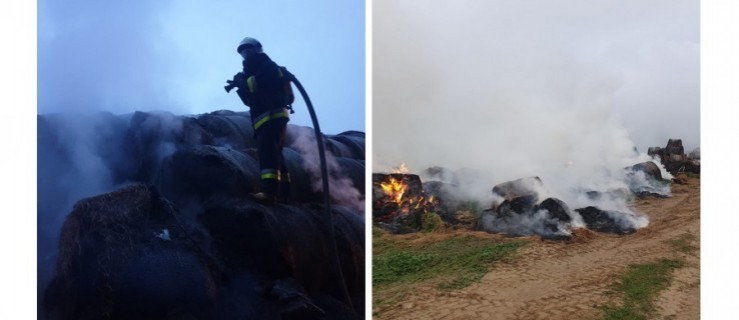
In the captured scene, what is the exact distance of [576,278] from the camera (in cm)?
335

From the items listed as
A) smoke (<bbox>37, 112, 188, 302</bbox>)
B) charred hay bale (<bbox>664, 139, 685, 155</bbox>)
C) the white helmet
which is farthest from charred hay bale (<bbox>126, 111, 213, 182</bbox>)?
charred hay bale (<bbox>664, 139, 685, 155</bbox>)

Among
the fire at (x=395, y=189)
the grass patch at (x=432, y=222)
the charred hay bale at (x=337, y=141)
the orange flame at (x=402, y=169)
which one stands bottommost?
the grass patch at (x=432, y=222)

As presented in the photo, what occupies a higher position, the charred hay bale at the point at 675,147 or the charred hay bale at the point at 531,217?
the charred hay bale at the point at 675,147

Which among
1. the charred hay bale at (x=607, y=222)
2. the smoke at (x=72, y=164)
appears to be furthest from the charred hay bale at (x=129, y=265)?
the charred hay bale at (x=607, y=222)

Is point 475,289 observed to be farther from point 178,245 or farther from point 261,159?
point 178,245

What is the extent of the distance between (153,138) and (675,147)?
3135 millimetres

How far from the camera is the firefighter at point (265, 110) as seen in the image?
332cm

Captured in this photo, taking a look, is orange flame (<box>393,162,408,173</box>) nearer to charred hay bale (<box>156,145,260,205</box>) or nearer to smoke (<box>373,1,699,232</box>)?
smoke (<box>373,1,699,232</box>)

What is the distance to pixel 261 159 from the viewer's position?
334 cm

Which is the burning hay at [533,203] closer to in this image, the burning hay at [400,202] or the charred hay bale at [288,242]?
the burning hay at [400,202]

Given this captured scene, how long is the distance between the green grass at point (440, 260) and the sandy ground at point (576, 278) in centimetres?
6

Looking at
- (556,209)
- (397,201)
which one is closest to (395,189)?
(397,201)

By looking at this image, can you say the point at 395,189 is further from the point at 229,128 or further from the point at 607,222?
the point at 607,222
